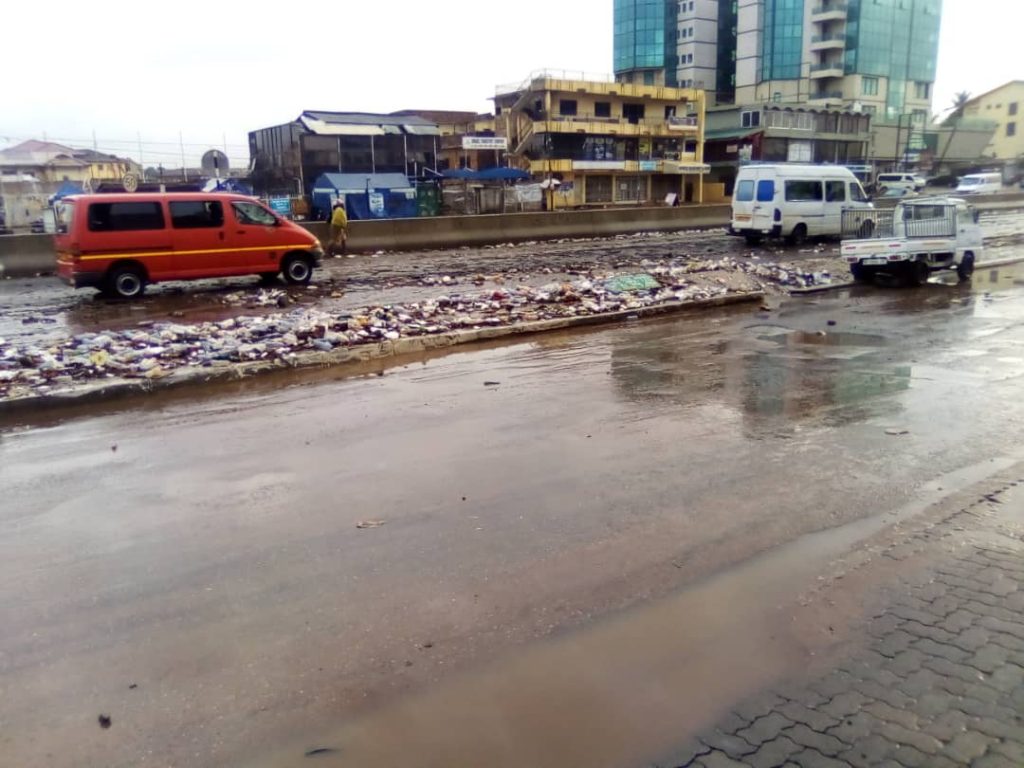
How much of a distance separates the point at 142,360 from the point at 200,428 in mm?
2754

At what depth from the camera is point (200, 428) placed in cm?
759

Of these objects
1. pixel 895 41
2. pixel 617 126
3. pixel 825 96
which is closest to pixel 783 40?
pixel 825 96

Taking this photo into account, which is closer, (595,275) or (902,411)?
(902,411)

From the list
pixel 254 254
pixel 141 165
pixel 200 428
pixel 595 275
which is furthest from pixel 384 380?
pixel 141 165

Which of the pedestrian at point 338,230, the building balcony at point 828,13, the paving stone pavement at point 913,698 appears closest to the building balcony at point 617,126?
the building balcony at point 828,13

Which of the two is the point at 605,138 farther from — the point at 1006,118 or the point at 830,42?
the point at 1006,118

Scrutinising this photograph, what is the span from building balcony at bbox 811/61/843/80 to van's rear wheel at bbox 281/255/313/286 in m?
91.3

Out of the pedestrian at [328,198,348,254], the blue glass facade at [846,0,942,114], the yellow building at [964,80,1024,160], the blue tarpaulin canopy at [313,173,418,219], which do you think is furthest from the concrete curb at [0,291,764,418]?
the yellow building at [964,80,1024,160]

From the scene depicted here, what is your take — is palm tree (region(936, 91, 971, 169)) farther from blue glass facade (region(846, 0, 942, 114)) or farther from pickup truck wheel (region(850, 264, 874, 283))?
pickup truck wheel (region(850, 264, 874, 283))

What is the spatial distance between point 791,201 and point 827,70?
7925cm

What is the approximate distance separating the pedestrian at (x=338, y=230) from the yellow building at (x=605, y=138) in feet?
114

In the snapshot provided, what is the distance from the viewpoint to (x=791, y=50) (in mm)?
94250

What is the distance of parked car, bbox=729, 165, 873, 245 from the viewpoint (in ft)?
81.1

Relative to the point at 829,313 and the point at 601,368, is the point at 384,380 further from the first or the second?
the point at 829,313
